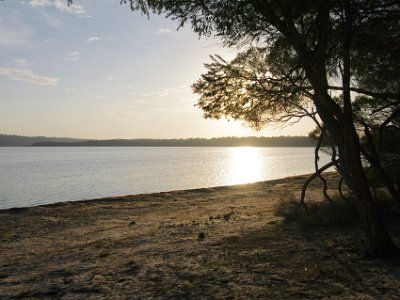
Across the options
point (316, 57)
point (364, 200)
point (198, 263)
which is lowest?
point (198, 263)

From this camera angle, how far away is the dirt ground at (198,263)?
297 inches

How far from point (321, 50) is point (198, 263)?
538 cm

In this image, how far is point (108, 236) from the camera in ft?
48.8

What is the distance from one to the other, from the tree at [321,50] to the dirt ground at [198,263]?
148 centimetres

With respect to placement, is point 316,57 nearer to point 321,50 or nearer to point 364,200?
point 321,50

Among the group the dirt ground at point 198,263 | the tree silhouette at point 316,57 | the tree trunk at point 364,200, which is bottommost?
the dirt ground at point 198,263

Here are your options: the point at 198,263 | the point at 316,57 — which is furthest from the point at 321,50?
the point at 198,263

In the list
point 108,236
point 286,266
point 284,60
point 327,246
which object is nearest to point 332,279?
point 286,266

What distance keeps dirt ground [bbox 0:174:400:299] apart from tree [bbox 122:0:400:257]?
148 centimetres

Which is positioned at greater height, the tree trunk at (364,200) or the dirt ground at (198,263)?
the tree trunk at (364,200)

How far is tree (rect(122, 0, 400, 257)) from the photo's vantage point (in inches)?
296

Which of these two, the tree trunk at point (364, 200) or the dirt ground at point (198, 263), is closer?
the dirt ground at point (198, 263)

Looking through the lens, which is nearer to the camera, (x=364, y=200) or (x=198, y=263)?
(x=364, y=200)

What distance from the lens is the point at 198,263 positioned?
31.4ft
